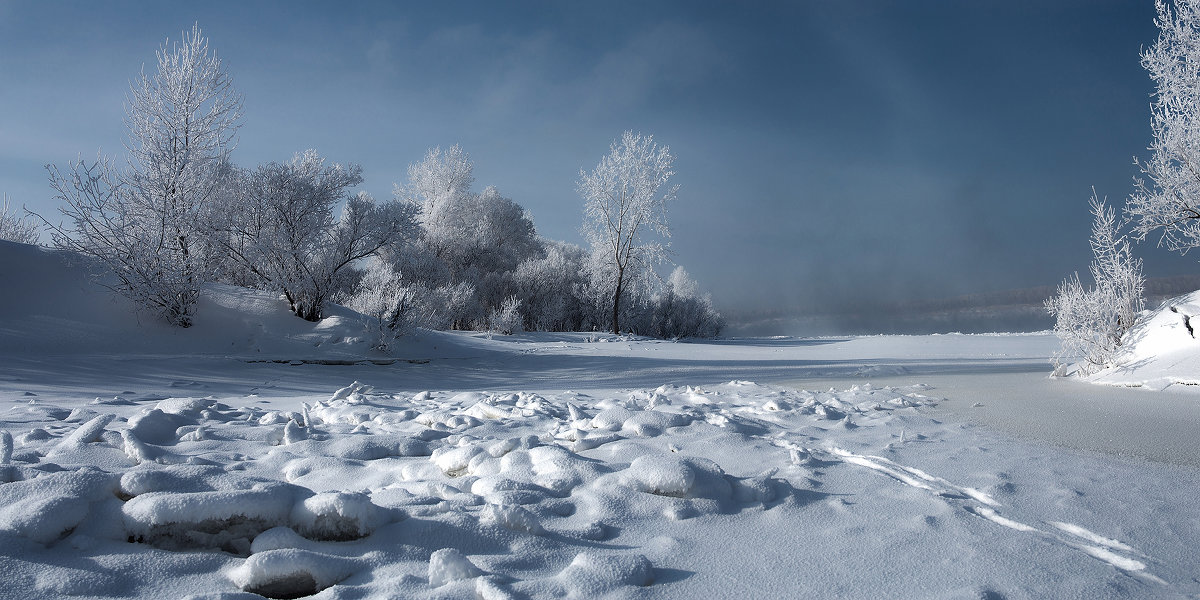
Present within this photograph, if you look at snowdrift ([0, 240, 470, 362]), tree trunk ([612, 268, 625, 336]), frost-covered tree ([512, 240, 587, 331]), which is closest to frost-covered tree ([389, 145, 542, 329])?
frost-covered tree ([512, 240, 587, 331])

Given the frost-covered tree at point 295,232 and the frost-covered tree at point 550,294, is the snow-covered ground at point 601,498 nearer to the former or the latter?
the frost-covered tree at point 295,232

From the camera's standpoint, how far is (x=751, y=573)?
1402mm

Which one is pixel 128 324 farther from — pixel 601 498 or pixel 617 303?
pixel 617 303

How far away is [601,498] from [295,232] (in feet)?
28.1

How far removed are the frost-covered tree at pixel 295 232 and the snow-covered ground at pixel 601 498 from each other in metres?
4.23

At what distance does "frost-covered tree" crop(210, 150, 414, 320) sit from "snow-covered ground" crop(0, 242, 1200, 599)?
423cm

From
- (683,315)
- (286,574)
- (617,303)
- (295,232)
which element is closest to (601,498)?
(286,574)

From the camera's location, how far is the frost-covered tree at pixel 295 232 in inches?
328

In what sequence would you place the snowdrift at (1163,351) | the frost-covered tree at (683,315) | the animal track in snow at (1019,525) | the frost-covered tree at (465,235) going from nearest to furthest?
1. the animal track in snow at (1019,525)
2. the snowdrift at (1163,351)
3. the frost-covered tree at (465,235)
4. the frost-covered tree at (683,315)

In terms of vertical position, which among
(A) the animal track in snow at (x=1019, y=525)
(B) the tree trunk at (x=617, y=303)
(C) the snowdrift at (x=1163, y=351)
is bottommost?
(A) the animal track in snow at (x=1019, y=525)

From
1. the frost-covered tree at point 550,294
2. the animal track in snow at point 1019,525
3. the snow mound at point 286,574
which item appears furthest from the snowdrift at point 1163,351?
the frost-covered tree at point 550,294

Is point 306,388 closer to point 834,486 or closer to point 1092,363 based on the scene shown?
point 834,486

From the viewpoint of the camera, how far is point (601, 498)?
6.00ft

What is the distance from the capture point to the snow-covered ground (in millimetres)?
1330
